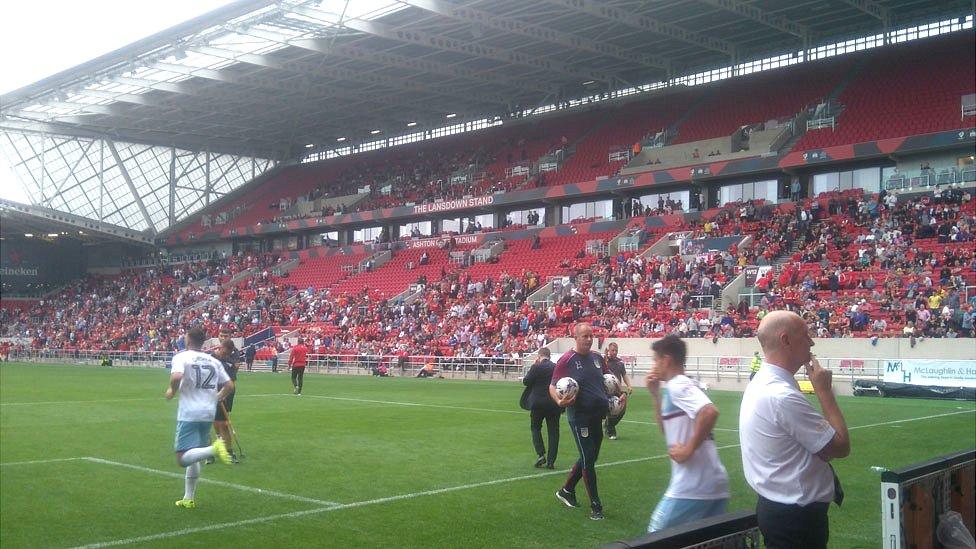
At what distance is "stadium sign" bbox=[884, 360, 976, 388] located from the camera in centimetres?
2316

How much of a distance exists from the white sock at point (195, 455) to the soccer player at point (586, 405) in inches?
142

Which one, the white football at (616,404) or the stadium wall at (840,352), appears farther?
the stadium wall at (840,352)

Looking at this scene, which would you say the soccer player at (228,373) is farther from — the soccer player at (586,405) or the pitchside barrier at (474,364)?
the pitchside barrier at (474,364)

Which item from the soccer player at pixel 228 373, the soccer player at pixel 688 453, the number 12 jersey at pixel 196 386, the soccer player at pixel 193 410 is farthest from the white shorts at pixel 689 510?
the soccer player at pixel 228 373

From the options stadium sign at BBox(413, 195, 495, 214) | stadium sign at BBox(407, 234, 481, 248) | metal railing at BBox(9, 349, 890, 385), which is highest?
stadium sign at BBox(413, 195, 495, 214)

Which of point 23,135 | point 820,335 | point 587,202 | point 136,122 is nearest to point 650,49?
point 587,202

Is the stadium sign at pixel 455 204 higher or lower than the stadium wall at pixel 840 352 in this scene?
higher

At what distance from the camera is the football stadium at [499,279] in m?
8.49

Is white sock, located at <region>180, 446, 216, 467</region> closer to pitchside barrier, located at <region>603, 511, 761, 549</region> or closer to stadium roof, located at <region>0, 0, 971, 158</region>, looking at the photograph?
pitchside barrier, located at <region>603, 511, 761, 549</region>

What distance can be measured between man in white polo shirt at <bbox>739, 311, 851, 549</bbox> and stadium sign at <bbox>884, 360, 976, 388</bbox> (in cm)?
2173

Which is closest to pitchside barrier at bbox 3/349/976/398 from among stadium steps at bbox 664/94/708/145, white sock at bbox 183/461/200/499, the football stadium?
Result: the football stadium

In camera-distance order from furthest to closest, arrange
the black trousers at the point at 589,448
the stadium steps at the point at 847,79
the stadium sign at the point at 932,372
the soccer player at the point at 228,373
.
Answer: the stadium steps at the point at 847,79 < the stadium sign at the point at 932,372 < the soccer player at the point at 228,373 < the black trousers at the point at 589,448

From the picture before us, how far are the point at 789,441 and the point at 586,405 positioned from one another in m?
4.83

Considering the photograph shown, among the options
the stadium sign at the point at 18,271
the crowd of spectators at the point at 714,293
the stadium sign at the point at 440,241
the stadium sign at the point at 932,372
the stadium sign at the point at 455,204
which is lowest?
the stadium sign at the point at 932,372
